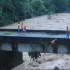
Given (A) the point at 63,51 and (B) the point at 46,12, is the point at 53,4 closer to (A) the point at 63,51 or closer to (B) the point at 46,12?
(B) the point at 46,12

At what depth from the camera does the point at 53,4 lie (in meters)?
102

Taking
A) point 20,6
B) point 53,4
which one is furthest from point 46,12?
point 20,6

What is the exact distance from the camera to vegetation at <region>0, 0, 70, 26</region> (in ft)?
211

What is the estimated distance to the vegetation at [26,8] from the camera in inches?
2530

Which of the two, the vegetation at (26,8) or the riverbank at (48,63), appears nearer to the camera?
the riverbank at (48,63)

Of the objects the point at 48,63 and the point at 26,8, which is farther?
the point at 26,8

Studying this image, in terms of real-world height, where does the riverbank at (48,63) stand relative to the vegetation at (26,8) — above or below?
below

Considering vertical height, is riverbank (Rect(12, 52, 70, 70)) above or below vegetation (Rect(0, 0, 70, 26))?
below

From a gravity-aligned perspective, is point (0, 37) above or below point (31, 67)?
above

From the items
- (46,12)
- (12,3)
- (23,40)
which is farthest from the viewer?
(46,12)

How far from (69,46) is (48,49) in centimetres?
206

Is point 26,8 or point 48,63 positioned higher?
point 26,8

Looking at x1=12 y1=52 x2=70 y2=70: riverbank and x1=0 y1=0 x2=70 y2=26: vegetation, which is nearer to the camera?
x1=12 y1=52 x2=70 y2=70: riverbank

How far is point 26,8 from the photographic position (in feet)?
252
